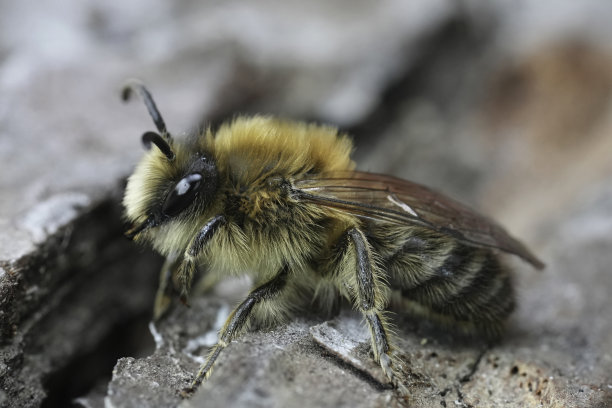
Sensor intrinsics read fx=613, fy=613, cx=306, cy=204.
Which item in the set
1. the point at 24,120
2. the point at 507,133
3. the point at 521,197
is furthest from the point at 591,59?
the point at 24,120

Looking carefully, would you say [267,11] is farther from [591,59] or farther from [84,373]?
[84,373]

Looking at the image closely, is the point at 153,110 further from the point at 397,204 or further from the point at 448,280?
the point at 448,280

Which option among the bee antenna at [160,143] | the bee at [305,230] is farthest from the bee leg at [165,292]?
the bee antenna at [160,143]

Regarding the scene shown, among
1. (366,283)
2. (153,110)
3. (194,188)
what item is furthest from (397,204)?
(153,110)

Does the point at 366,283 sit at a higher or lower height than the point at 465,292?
higher

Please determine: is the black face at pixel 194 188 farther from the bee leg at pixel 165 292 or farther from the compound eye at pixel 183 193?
the bee leg at pixel 165 292
